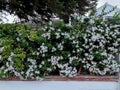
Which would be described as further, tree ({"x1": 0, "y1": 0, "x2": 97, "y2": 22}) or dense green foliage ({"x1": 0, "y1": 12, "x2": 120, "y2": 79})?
tree ({"x1": 0, "y1": 0, "x2": 97, "y2": 22})

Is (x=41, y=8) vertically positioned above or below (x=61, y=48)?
above

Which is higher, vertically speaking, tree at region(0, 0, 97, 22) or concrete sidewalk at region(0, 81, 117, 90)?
tree at region(0, 0, 97, 22)

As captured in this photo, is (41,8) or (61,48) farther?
(41,8)

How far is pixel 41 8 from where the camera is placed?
1295 centimetres

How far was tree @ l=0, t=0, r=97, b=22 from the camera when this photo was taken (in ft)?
38.4

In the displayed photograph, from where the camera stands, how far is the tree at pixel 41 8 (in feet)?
38.4

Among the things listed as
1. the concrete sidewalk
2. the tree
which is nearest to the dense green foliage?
the concrete sidewalk

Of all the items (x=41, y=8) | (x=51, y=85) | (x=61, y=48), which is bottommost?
(x=51, y=85)

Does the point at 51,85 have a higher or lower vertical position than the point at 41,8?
lower

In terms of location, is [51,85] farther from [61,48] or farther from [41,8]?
[41,8]

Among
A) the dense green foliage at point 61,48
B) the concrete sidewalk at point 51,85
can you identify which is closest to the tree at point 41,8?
the dense green foliage at point 61,48

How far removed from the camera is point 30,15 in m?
13.2

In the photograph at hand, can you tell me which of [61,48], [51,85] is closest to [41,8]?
[61,48]

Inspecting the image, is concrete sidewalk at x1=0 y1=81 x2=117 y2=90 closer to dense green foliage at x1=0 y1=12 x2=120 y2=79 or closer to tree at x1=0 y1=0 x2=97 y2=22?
dense green foliage at x1=0 y1=12 x2=120 y2=79
